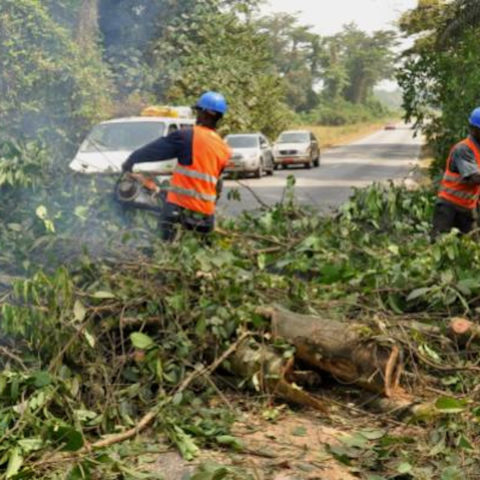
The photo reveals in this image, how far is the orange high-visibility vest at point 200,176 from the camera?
5906 millimetres

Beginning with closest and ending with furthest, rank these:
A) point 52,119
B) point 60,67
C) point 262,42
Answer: point 52,119
point 60,67
point 262,42

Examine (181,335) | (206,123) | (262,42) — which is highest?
(262,42)

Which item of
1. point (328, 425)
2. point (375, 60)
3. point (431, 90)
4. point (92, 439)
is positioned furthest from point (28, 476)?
point (375, 60)

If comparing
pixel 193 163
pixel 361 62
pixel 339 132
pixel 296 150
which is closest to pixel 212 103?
pixel 193 163

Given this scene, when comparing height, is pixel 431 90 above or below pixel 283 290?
above

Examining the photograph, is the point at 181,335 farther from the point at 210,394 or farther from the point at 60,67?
the point at 60,67

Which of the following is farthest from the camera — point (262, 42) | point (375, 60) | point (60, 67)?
point (375, 60)

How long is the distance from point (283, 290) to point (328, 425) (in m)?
1.20

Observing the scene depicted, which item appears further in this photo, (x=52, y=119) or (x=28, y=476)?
(x=52, y=119)

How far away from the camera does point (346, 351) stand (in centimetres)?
440

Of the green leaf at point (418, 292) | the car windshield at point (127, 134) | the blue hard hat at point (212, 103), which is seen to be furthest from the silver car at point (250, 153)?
the green leaf at point (418, 292)

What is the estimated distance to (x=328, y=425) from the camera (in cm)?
423

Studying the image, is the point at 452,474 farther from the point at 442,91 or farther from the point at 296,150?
the point at 296,150

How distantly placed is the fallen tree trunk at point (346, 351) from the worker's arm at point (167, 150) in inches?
67.5
